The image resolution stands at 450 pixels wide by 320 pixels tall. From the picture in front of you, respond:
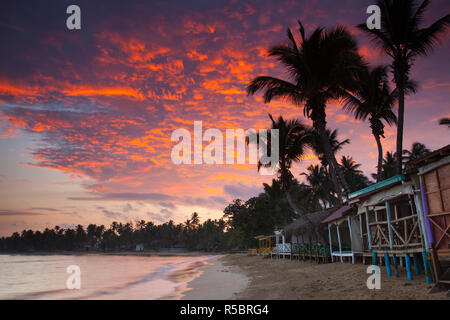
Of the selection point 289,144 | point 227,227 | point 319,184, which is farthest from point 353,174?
point 227,227

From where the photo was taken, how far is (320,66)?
15.5 meters

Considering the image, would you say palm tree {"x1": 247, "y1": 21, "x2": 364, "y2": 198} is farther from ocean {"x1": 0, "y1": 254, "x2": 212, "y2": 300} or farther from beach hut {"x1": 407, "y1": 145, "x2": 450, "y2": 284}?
ocean {"x1": 0, "y1": 254, "x2": 212, "y2": 300}

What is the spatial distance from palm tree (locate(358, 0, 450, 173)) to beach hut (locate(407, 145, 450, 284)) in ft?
22.4

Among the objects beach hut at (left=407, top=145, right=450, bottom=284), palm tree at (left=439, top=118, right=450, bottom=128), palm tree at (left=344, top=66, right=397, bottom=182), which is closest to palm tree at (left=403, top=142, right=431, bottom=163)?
palm tree at (left=439, top=118, right=450, bottom=128)

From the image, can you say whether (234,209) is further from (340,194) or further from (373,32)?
(373,32)

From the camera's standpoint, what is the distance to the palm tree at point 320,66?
50.1 ft

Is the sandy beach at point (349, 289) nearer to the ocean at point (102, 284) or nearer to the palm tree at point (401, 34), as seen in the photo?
the ocean at point (102, 284)

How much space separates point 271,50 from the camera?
16156mm

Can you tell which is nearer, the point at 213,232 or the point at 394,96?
the point at 394,96
